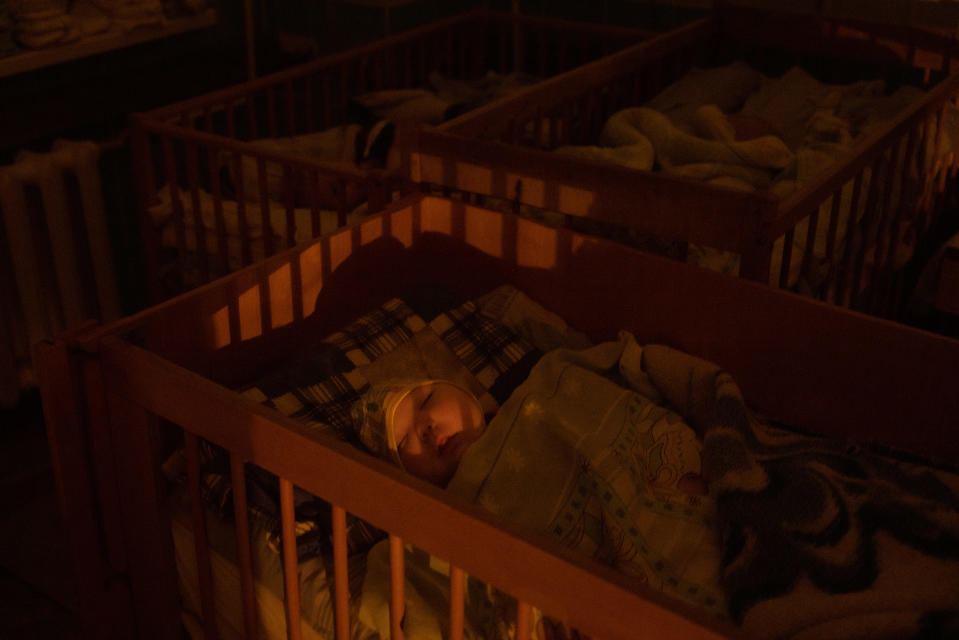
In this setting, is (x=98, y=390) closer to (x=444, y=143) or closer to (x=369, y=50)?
(x=444, y=143)

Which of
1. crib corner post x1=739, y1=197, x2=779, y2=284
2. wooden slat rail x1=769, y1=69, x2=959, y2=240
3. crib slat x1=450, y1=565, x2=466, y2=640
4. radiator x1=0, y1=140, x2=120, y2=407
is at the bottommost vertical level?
radiator x1=0, y1=140, x2=120, y2=407

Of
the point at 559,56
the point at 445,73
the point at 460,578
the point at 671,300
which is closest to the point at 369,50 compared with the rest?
the point at 445,73

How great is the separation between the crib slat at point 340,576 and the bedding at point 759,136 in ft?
3.34

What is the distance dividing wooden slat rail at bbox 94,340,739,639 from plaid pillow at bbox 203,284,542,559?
0.16m

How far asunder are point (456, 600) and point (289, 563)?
26 centimetres

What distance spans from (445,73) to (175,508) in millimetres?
1955

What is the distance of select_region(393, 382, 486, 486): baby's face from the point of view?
1391 millimetres

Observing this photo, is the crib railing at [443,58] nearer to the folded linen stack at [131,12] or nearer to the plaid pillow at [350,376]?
the folded linen stack at [131,12]

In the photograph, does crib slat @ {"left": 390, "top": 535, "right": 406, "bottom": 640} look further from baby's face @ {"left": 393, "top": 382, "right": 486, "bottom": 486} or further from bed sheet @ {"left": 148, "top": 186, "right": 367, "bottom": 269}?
bed sheet @ {"left": 148, "top": 186, "right": 367, "bottom": 269}

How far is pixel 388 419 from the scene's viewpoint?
1.36 meters

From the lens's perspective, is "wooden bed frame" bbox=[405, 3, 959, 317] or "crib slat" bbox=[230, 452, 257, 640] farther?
"wooden bed frame" bbox=[405, 3, 959, 317]

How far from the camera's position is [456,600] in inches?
39.3

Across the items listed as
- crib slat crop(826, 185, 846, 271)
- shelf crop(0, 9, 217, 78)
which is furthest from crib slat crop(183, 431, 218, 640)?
shelf crop(0, 9, 217, 78)

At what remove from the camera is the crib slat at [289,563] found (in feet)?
3.67
